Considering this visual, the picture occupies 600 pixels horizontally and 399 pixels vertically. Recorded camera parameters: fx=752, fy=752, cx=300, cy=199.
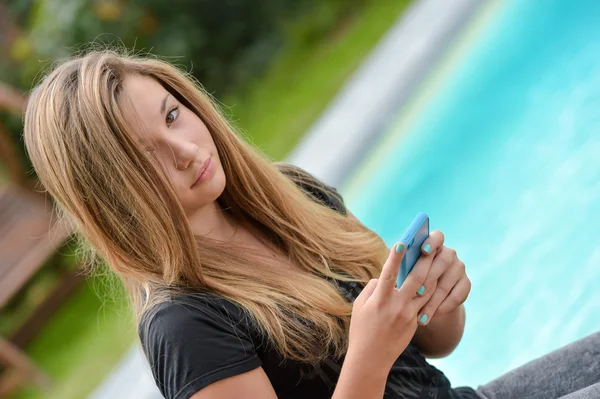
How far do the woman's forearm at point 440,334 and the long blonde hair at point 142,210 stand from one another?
33cm

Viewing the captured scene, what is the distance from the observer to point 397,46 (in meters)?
4.75

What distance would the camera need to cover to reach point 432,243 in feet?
5.56

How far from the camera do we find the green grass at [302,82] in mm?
4918

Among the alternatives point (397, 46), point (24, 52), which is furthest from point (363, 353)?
point (24, 52)

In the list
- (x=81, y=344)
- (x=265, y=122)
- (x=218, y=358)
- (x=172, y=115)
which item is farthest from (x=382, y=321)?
(x=265, y=122)

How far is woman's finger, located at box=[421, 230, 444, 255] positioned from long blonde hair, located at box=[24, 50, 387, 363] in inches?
11.3

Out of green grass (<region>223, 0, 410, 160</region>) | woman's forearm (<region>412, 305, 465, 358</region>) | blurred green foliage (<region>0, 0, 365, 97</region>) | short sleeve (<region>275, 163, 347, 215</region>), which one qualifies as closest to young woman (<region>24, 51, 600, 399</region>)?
woman's forearm (<region>412, 305, 465, 358</region>)

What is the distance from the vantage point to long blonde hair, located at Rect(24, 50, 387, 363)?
1.66 metres

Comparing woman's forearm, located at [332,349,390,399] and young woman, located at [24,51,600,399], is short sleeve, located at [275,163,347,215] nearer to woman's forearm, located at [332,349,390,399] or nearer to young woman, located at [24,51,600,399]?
young woman, located at [24,51,600,399]

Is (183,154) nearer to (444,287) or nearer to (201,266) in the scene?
(201,266)

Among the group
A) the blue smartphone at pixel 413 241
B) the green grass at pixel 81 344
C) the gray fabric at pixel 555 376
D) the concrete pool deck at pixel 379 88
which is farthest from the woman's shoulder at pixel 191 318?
the concrete pool deck at pixel 379 88

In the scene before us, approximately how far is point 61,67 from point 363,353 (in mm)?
961

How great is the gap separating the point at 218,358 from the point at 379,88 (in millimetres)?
3230

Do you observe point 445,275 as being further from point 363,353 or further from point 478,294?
point 478,294
